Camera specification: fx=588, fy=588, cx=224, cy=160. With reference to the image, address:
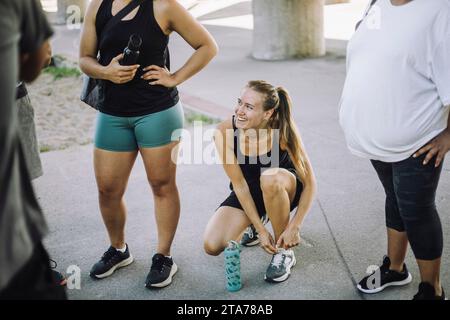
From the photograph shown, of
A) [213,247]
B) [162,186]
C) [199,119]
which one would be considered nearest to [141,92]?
[162,186]

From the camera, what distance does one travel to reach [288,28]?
897 centimetres

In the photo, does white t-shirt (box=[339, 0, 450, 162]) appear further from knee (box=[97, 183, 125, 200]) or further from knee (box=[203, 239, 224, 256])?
knee (box=[97, 183, 125, 200])

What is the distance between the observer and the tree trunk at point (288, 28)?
8.89 metres

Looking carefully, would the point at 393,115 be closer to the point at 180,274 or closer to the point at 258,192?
the point at 258,192

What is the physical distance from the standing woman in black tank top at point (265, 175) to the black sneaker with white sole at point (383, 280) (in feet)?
1.35

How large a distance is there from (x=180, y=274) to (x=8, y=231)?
6.33ft

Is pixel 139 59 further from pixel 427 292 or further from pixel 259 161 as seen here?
pixel 427 292

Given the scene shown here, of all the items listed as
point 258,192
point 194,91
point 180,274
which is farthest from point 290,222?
point 194,91

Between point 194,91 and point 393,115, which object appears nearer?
point 393,115

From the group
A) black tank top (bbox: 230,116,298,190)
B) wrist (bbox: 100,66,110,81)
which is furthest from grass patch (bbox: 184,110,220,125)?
wrist (bbox: 100,66,110,81)

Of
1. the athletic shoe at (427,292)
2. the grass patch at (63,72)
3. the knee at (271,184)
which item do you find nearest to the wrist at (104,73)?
the knee at (271,184)

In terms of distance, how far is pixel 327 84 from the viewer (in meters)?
7.44

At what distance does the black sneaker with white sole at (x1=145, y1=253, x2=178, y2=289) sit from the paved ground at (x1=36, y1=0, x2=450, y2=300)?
4cm

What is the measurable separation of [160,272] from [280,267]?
653mm
